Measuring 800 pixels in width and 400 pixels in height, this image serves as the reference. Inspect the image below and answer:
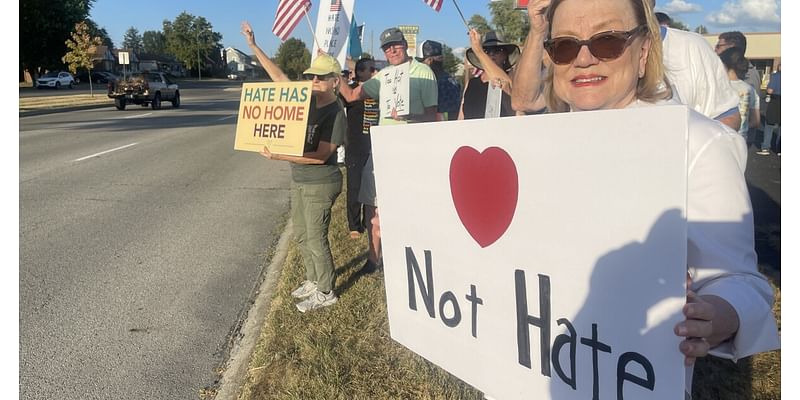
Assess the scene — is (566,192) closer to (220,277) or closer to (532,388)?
(532,388)

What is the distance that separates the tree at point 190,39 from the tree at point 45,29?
162 feet

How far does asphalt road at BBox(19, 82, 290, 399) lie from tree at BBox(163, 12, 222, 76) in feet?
327

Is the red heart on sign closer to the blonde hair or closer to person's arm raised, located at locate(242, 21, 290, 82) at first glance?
the blonde hair

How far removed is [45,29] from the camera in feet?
158

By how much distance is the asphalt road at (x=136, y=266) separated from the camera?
325 centimetres

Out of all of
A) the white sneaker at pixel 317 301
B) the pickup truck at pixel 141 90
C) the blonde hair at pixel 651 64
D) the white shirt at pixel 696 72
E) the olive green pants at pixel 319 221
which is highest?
the pickup truck at pixel 141 90

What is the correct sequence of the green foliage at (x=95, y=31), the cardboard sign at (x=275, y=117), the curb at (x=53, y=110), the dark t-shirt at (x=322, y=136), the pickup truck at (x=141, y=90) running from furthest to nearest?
the green foliage at (x=95, y=31)
the pickup truck at (x=141, y=90)
the curb at (x=53, y=110)
the dark t-shirt at (x=322, y=136)
the cardboard sign at (x=275, y=117)

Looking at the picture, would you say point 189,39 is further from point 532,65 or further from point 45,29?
point 532,65

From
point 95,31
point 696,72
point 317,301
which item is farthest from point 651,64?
point 95,31

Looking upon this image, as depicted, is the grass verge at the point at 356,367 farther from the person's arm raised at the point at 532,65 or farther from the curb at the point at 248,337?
the person's arm raised at the point at 532,65

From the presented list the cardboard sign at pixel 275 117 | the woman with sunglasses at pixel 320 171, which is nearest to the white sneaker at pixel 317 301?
the woman with sunglasses at pixel 320 171

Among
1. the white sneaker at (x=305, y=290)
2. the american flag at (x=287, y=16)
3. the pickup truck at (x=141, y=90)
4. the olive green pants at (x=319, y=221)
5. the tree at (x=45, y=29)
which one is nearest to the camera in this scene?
the olive green pants at (x=319, y=221)

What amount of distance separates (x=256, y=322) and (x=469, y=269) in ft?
8.99

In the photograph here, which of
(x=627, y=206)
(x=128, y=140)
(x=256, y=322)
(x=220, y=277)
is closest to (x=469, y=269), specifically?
(x=627, y=206)
